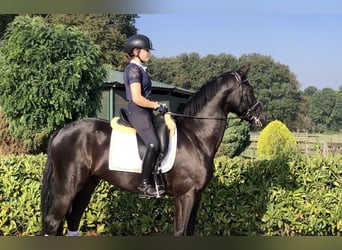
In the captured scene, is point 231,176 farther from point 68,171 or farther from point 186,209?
point 68,171

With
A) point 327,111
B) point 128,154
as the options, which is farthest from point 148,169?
point 327,111

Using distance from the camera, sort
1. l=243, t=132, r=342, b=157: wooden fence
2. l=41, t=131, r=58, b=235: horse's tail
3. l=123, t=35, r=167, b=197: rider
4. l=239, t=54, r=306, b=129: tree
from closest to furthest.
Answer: l=123, t=35, r=167, b=197: rider < l=41, t=131, r=58, b=235: horse's tail < l=243, t=132, r=342, b=157: wooden fence < l=239, t=54, r=306, b=129: tree

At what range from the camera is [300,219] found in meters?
5.70

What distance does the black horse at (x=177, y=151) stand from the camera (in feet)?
13.5

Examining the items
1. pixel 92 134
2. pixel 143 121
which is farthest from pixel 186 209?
pixel 92 134

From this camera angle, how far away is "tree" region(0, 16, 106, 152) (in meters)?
9.95

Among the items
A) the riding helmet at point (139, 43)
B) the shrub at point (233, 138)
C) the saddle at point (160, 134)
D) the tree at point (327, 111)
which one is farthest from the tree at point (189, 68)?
the riding helmet at point (139, 43)

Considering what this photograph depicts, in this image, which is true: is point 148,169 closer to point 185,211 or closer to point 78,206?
point 185,211

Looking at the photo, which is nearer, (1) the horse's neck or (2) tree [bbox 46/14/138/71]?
(1) the horse's neck

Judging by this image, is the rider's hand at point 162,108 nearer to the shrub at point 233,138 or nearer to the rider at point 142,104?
the rider at point 142,104

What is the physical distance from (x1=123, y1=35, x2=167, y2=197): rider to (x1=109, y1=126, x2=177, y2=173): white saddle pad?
13 cm

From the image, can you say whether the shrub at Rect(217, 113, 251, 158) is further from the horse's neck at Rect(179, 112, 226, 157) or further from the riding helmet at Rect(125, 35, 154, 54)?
the riding helmet at Rect(125, 35, 154, 54)

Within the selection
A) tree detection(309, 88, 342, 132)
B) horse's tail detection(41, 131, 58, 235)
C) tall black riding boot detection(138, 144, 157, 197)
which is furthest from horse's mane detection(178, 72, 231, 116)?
tree detection(309, 88, 342, 132)

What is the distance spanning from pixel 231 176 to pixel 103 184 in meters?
1.79
